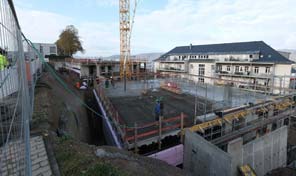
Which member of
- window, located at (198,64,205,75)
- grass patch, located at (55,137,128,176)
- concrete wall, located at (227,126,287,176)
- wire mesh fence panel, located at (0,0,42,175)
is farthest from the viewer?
window, located at (198,64,205,75)

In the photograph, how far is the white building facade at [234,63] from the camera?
78.6ft

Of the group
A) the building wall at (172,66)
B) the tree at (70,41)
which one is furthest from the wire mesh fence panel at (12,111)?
the tree at (70,41)

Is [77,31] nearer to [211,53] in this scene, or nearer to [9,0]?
[211,53]

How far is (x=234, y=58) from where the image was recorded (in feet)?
95.2

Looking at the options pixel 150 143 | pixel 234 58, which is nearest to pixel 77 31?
pixel 234 58

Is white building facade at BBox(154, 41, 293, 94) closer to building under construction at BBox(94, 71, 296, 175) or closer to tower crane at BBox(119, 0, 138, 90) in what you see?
tower crane at BBox(119, 0, 138, 90)

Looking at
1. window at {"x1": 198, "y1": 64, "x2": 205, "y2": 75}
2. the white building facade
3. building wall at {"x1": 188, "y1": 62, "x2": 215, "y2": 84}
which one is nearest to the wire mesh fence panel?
the white building facade

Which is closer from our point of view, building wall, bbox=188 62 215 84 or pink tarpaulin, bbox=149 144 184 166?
pink tarpaulin, bbox=149 144 184 166

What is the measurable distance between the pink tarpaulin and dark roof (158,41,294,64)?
25.3 meters

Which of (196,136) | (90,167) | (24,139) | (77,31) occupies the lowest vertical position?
(196,136)

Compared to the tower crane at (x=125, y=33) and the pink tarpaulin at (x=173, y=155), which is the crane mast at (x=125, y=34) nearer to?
Result: the tower crane at (x=125, y=33)

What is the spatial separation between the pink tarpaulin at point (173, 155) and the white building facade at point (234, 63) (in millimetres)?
14761

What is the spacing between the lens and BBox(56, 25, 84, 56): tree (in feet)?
131

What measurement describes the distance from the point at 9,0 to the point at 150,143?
21.2 feet
